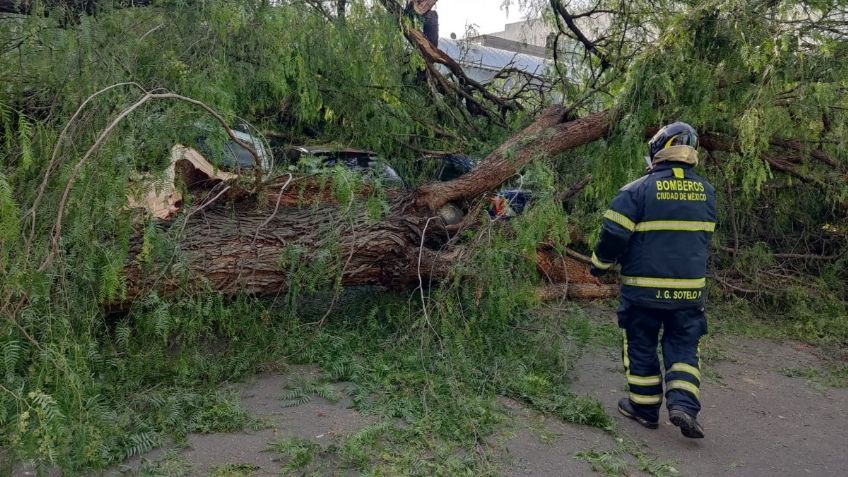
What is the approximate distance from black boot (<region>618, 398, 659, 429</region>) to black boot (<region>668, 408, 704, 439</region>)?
9.8 inches

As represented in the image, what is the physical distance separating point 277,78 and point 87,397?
364 cm

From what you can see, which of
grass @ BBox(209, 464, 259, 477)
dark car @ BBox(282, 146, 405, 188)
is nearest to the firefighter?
dark car @ BBox(282, 146, 405, 188)

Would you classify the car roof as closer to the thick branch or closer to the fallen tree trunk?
the fallen tree trunk

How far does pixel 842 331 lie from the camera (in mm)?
6000

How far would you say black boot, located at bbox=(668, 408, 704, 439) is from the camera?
3.55 metres

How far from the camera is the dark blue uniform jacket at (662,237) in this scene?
3754mm

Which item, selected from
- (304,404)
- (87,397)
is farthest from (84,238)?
(304,404)

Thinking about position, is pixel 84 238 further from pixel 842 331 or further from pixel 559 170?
pixel 842 331

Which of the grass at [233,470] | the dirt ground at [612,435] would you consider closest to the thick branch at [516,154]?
the dirt ground at [612,435]

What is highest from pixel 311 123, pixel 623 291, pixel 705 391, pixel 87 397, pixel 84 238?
pixel 311 123

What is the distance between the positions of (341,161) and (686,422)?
297 cm

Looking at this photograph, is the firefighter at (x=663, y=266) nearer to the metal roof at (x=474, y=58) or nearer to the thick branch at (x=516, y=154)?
the thick branch at (x=516, y=154)

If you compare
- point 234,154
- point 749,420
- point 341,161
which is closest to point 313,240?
point 341,161

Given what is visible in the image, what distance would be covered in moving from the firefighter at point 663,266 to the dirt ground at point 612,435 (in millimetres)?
330
